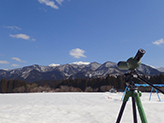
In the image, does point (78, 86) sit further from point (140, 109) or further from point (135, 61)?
point (135, 61)

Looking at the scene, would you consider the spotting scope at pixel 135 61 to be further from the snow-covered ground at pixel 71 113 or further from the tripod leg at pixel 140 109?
the snow-covered ground at pixel 71 113

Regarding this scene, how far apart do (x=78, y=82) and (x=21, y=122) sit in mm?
86463

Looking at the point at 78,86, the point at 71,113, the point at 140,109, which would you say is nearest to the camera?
the point at 140,109

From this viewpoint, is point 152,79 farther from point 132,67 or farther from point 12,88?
point 12,88

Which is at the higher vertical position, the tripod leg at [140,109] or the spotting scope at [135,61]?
the spotting scope at [135,61]

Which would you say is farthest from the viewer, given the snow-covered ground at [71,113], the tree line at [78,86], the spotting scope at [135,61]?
the tree line at [78,86]

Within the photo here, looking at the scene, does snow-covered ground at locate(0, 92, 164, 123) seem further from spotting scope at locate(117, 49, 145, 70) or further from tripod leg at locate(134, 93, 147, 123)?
spotting scope at locate(117, 49, 145, 70)

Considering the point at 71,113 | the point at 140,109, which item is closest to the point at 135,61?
the point at 140,109

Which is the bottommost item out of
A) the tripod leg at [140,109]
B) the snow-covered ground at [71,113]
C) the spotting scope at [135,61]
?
the snow-covered ground at [71,113]

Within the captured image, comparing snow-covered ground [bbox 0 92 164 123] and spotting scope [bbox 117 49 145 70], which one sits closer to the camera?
spotting scope [bbox 117 49 145 70]

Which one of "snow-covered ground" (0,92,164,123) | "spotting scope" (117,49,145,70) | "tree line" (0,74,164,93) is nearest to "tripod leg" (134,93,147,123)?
"spotting scope" (117,49,145,70)

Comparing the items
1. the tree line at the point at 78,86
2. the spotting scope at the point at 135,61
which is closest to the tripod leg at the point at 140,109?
the spotting scope at the point at 135,61

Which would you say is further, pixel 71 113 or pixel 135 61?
pixel 71 113

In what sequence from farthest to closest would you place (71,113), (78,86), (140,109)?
(78,86)
(71,113)
(140,109)
